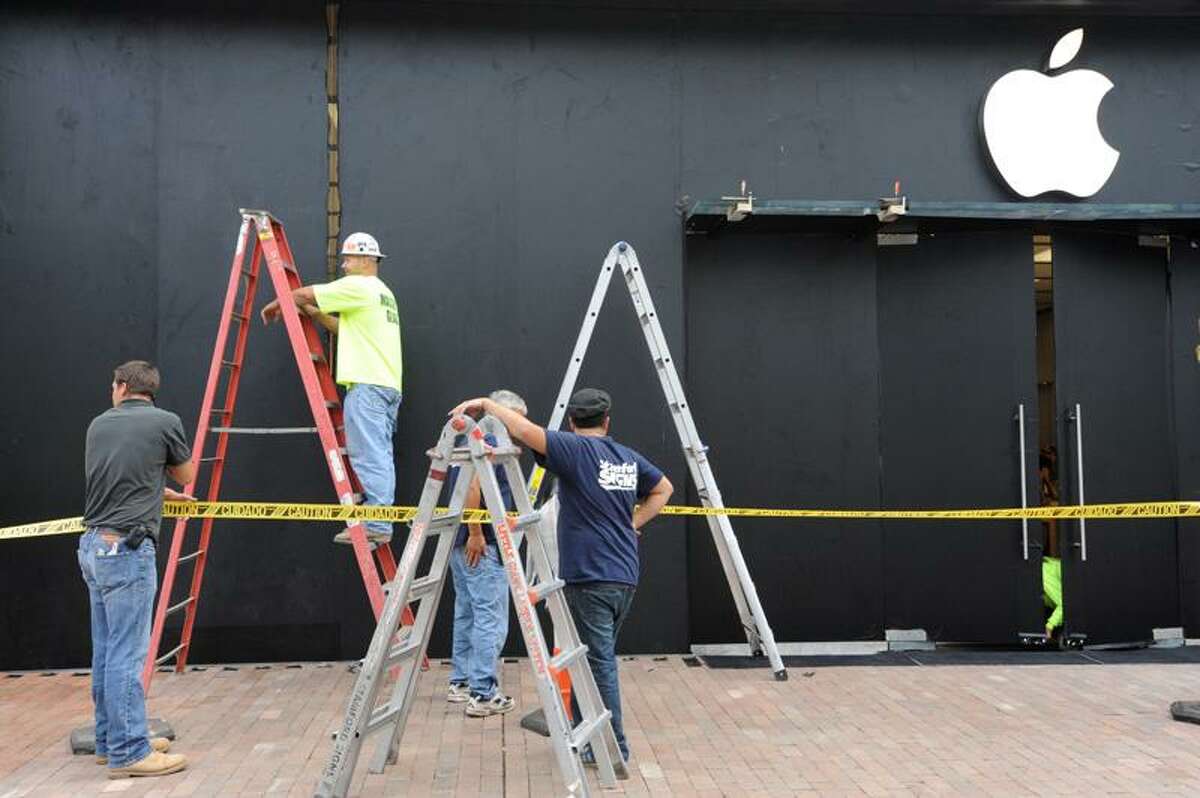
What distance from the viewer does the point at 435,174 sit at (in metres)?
7.30

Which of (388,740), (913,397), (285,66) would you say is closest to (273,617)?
(388,740)

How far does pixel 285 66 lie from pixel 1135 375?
6.64m

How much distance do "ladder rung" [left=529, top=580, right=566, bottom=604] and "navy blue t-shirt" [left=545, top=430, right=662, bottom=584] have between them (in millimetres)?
150

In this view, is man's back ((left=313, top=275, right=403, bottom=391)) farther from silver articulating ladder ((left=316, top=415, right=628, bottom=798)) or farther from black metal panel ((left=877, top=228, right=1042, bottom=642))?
black metal panel ((left=877, top=228, right=1042, bottom=642))

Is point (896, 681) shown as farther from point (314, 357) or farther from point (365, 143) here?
point (365, 143)

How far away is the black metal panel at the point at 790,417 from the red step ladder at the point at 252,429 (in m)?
2.55

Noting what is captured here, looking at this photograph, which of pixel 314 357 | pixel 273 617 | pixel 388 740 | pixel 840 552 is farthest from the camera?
pixel 840 552

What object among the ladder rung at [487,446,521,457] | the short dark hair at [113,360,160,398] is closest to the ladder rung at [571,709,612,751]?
the ladder rung at [487,446,521,457]

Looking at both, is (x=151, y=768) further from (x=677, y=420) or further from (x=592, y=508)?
(x=677, y=420)

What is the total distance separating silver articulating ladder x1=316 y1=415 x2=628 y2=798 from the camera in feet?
13.9

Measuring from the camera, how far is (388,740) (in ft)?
15.7

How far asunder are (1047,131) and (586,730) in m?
5.74

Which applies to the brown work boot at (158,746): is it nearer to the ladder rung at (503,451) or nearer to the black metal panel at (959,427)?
the ladder rung at (503,451)

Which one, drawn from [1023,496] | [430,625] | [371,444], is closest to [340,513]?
[371,444]
